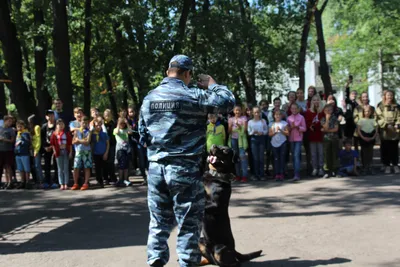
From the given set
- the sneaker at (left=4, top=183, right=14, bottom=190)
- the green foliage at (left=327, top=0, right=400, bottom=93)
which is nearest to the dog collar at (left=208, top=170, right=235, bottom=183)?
the sneaker at (left=4, top=183, right=14, bottom=190)

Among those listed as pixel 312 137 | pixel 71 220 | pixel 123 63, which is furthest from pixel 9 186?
pixel 312 137

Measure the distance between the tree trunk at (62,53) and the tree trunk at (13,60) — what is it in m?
1.38

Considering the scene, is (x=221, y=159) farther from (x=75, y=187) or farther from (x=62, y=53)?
(x=62, y=53)

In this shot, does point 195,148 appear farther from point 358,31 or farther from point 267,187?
point 358,31

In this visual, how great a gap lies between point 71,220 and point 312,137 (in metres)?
6.29

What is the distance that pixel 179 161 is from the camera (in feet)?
A: 14.5

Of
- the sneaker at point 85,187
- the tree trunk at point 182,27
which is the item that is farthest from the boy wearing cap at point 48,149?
the tree trunk at point 182,27

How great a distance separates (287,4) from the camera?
1000 inches

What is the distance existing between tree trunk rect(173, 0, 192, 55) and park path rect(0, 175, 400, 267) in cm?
599

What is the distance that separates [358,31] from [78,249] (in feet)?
113

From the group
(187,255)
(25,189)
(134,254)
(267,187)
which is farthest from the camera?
(25,189)

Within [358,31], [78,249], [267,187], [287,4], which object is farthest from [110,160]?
[358,31]

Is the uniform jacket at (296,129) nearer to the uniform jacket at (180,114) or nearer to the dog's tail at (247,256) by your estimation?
the dog's tail at (247,256)

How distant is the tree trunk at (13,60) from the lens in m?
14.6
